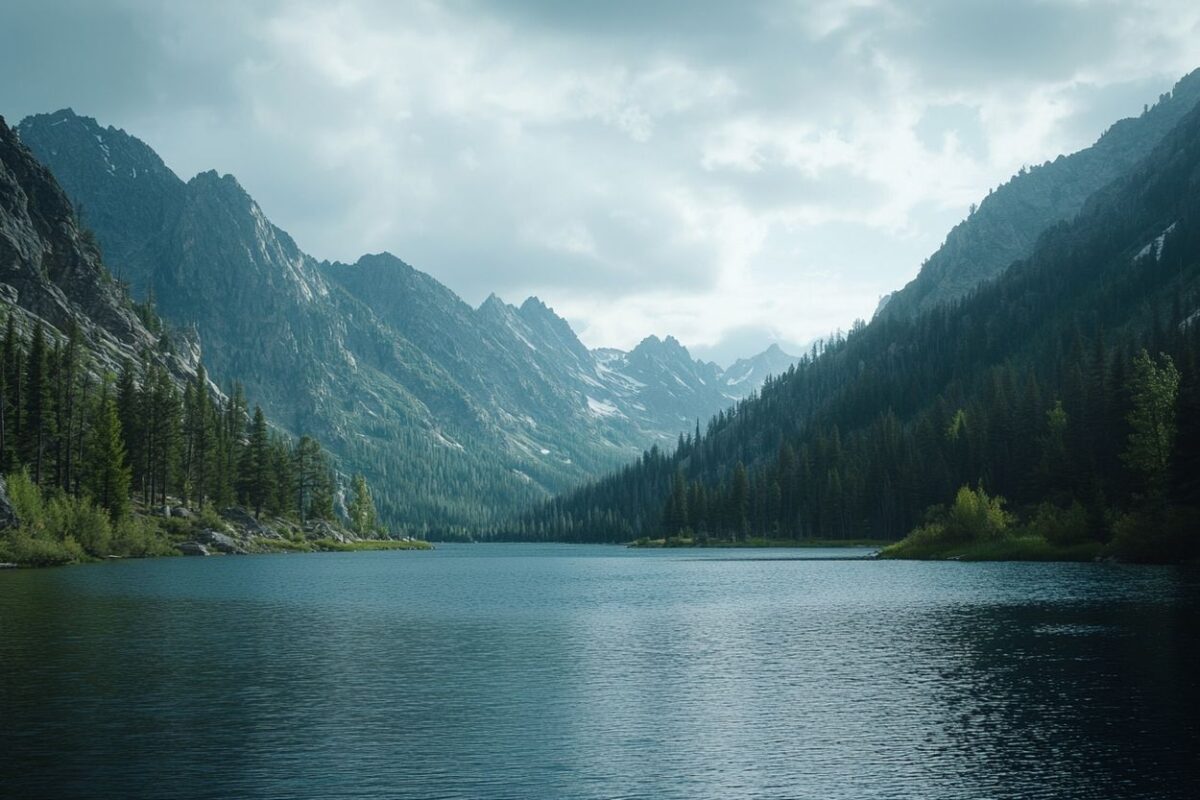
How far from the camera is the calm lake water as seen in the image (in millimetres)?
23391

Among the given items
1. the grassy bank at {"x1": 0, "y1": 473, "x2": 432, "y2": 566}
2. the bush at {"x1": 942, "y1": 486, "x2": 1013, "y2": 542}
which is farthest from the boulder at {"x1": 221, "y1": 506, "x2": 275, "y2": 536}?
the bush at {"x1": 942, "y1": 486, "x2": 1013, "y2": 542}

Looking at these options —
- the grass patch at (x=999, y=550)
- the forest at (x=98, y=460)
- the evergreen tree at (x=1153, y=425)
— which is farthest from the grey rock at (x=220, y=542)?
the evergreen tree at (x=1153, y=425)

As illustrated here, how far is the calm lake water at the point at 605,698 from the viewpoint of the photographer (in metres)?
23.4

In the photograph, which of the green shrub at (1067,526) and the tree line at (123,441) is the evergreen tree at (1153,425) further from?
the tree line at (123,441)

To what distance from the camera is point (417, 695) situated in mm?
33688

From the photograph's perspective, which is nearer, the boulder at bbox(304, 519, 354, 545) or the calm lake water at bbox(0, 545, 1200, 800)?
the calm lake water at bbox(0, 545, 1200, 800)

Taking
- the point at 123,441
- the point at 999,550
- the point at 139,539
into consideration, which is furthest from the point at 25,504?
the point at 999,550

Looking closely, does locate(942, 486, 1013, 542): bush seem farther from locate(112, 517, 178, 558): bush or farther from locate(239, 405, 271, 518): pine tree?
locate(239, 405, 271, 518): pine tree

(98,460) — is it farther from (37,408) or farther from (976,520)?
(976,520)

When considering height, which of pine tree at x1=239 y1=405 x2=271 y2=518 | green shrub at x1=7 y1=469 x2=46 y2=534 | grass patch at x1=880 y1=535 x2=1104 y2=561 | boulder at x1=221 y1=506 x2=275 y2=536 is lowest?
grass patch at x1=880 y1=535 x2=1104 y2=561

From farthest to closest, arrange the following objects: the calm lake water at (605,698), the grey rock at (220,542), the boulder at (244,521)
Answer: the boulder at (244,521), the grey rock at (220,542), the calm lake water at (605,698)

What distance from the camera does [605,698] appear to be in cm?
3328

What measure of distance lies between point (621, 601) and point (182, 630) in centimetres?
3226

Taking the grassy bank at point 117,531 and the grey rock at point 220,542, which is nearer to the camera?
the grassy bank at point 117,531
